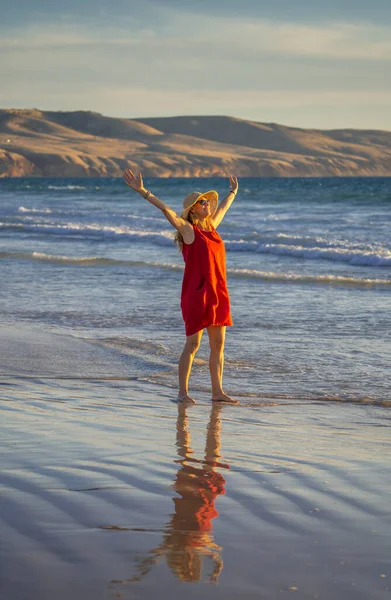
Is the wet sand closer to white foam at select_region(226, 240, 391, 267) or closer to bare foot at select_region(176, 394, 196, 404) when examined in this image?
bare foot at select_region(176, 394, 196, 404)

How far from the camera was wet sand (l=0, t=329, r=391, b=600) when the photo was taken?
3102 millimetres

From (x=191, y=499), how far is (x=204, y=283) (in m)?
2.73

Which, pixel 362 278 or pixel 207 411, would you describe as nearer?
pixel 207 411

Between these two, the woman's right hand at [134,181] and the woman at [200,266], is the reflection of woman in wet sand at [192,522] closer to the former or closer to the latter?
the woman at [200,266]

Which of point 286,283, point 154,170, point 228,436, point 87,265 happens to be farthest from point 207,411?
point 154,170

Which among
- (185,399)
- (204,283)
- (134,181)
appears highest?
(134,181)

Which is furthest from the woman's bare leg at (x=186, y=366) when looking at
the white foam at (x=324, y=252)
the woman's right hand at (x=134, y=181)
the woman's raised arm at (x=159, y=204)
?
the white foam at (x=324, y=252)

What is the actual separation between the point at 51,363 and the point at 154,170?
172m

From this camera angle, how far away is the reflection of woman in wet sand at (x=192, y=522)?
320 centimetres

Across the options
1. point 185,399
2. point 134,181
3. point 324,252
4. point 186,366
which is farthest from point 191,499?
point 324,252

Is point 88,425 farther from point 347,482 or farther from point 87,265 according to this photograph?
point 87,265

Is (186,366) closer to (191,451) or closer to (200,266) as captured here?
(200,266)

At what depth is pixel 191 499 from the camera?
4.04m

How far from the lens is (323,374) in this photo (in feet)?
25.3
